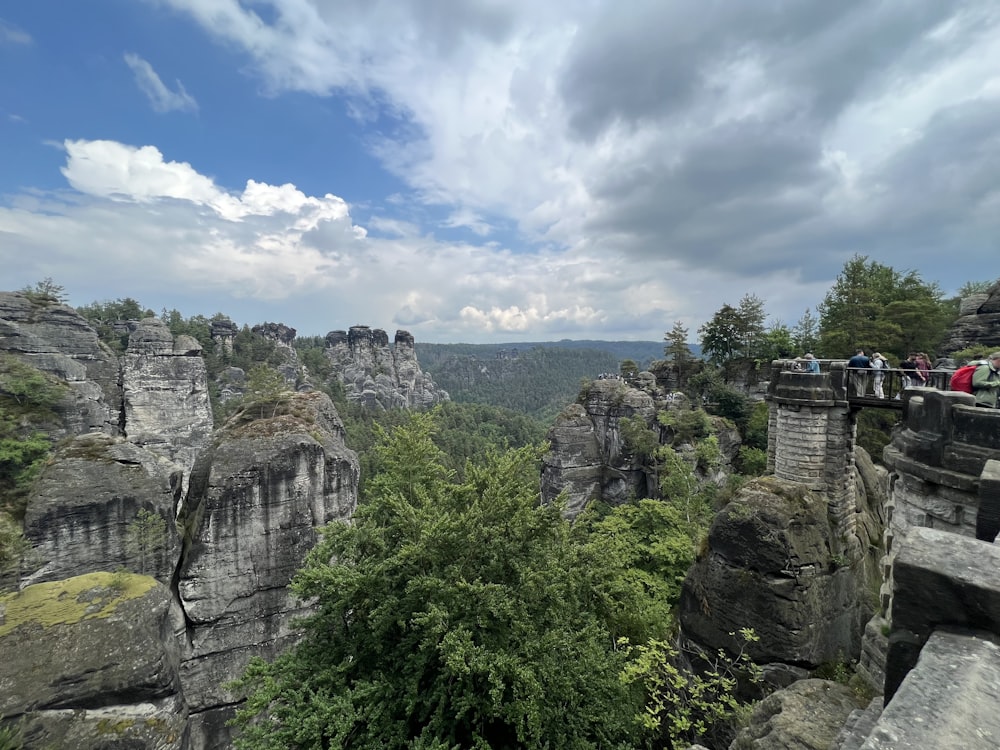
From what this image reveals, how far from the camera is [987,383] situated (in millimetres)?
6406

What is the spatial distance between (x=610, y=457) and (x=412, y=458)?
26.4 m

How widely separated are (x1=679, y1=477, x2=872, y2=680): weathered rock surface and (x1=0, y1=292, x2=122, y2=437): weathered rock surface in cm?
2546

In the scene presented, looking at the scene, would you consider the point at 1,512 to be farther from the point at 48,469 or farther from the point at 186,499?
the point at 186,499

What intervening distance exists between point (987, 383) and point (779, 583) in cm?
592

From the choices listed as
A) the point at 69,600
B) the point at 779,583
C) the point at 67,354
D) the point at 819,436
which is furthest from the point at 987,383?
the point at 67,354

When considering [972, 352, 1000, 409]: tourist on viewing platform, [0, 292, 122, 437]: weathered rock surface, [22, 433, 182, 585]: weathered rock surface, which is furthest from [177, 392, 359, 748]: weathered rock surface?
[972, 352, 1000, 409]: tourist on viewing platform

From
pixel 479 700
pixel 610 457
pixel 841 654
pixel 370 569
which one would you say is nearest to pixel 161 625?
pixel 370 569

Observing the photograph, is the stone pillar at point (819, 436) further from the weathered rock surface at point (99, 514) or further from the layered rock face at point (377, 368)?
the layered rock face at point (377, 368)

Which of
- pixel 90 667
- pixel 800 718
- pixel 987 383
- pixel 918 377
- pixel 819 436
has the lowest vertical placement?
pixel 90 667

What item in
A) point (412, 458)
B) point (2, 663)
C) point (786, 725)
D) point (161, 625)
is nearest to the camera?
point (786, 725)

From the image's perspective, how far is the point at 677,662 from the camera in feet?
38.5

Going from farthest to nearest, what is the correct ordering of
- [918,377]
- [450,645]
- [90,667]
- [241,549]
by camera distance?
[241,549]
[918,377]
[90,667]
[450,645]

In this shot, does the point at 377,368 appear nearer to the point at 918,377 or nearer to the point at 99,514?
the point at 99,514

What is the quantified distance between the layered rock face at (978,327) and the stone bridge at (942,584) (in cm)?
2628
